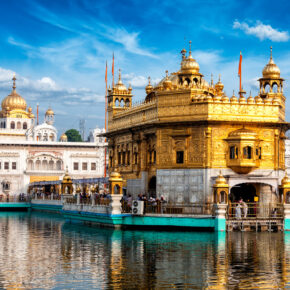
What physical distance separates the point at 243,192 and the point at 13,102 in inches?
2394

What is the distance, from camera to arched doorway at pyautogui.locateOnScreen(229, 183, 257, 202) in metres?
32.2

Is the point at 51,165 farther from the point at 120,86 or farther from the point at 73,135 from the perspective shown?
the point at 73,135

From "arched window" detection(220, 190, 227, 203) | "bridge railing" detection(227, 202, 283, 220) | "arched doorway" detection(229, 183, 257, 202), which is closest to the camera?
"arched window" detection(220, 190, 227, 203)

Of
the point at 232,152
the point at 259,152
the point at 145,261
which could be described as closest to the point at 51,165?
the point at 259,152

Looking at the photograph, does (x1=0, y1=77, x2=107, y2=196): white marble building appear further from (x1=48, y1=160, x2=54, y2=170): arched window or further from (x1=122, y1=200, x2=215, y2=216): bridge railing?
(x1=122, y1=200, x2=215, y2=216): bridge railing

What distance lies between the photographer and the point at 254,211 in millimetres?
29578

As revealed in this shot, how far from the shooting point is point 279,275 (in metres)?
15.8

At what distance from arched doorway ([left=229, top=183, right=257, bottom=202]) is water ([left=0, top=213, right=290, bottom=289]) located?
598 cm

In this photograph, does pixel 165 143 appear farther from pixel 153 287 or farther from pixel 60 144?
pixel 60 144

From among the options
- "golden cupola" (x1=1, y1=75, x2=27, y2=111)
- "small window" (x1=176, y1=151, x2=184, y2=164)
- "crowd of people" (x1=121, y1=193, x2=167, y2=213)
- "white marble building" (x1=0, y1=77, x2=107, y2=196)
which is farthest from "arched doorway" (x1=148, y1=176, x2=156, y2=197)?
"golden cupola" (x1=1, y1=75, x2=27, y2=111)

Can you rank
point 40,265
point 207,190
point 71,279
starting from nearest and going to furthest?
point 71,279, point 40,265, point 207,190

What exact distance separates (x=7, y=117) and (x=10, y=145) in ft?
55.9

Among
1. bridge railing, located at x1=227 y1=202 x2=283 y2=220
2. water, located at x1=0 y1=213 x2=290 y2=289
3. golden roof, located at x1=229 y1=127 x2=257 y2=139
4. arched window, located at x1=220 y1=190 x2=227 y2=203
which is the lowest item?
water, located at x1=0 y1=213 x2=290 y2=289

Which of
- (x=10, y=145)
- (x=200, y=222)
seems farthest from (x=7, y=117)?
(x=200, y=222)
